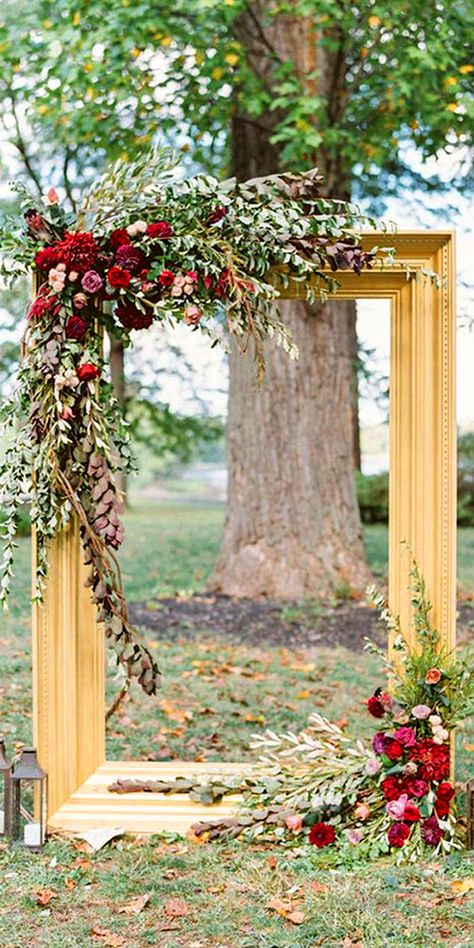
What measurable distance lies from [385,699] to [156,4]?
4.61m

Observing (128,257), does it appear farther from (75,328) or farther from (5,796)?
(5,796)

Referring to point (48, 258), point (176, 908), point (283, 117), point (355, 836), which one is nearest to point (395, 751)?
point (355, 836)

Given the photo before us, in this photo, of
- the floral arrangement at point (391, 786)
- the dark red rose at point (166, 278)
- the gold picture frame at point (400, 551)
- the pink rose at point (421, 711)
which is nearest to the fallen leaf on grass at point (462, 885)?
the floral arrangement at point (391, 786)

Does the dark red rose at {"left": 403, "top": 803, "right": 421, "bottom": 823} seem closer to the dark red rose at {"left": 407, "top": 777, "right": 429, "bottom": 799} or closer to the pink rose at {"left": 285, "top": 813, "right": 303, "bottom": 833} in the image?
the dark red rose at {"left": 407, "top": 777, "right": 429, "bottom": 799}

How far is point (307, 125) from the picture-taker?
5766 mm

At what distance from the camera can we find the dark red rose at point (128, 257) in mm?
3014

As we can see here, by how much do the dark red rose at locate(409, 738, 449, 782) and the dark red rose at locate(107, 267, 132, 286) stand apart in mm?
1695

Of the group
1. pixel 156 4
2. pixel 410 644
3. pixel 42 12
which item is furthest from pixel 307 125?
pixel 410 644

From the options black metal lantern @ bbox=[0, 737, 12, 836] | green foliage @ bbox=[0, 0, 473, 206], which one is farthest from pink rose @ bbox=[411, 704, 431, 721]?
green foliage @ bbox=[0, 0, 473, 206]

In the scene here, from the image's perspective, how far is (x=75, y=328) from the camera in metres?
3.02

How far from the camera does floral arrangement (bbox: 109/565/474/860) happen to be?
3.04 m

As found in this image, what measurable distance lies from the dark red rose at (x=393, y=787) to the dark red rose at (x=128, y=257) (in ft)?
5.83

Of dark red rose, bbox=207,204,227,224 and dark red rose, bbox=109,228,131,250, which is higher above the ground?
dark red rose, bbox=207,204,227,224

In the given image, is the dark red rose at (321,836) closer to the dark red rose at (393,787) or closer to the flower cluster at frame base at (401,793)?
the flower cluster at frame base at (401,793)
